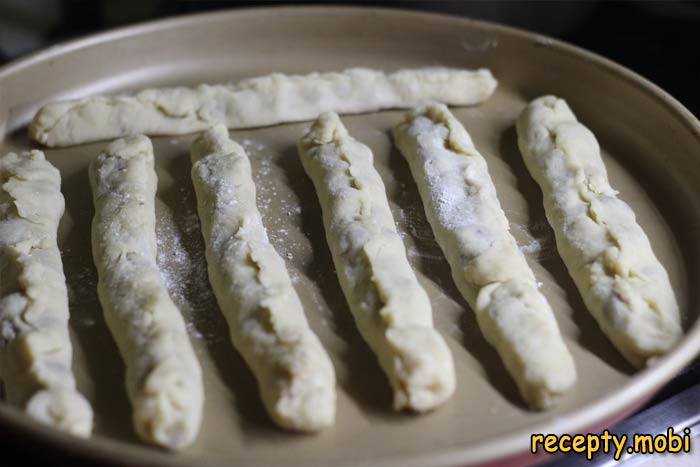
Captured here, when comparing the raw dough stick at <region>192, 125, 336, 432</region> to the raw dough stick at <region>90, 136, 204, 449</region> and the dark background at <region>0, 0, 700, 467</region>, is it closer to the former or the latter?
the raw dough stick at <region>90, 136, 204, 449</region>

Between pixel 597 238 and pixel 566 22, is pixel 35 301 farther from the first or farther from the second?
pixel 566 22

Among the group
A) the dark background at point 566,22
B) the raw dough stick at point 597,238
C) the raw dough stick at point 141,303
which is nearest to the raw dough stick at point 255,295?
the raw dough stick at point 141,303

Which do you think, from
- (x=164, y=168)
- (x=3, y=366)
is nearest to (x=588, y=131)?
(x=164, y=168)

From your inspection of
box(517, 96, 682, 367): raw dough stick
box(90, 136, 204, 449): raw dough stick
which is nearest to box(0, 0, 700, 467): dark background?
box(517, 96, 682, 367): raw dough stick

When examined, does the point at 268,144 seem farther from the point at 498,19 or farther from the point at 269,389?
the point at 498,19

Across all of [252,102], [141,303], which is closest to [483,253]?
[141,303]

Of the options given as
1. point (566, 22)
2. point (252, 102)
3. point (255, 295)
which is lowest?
point (255, 295)
